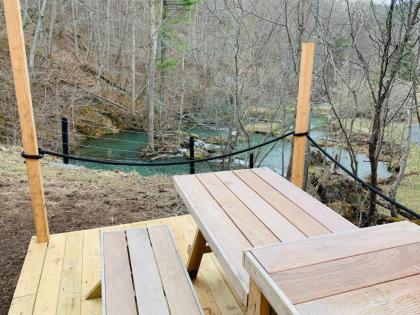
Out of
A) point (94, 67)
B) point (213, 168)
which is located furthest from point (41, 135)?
point (94, 67)

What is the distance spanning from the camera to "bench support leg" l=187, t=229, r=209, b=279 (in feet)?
6.37

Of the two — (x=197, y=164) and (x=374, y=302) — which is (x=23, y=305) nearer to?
(x=374, y=302)

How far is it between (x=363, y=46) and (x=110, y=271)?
13.0 ft

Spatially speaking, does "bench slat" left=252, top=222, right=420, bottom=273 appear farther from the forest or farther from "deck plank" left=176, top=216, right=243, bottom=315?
the forest

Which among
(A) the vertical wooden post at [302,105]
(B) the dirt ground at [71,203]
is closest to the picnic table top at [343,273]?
(A) the vertical wooden post at [302,105]

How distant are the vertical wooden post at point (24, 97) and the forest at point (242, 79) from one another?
8.73ft

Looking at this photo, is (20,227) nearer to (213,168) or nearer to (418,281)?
(418,281)

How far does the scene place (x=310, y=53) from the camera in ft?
7.84

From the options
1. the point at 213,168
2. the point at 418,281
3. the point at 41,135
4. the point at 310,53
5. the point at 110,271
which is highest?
the point at 310,53

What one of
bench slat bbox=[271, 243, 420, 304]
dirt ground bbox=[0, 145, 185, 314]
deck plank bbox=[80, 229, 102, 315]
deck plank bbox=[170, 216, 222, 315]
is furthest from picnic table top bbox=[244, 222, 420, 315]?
dirt ground bbox=[0, 145, 185, 314]

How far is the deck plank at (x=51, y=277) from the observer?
1.85 m

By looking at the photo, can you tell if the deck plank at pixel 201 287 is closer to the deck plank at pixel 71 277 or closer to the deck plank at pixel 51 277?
the deck plank at pixel 71 277

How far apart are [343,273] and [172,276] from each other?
83cm

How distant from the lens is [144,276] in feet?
4.79
